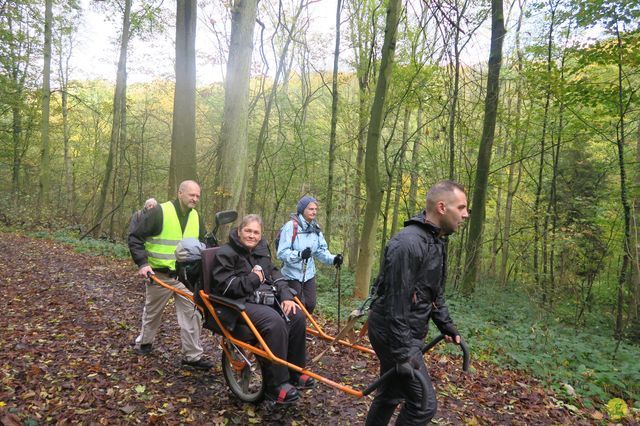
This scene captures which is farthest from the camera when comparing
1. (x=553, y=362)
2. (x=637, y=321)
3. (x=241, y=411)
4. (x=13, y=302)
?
(x=637, y=321)

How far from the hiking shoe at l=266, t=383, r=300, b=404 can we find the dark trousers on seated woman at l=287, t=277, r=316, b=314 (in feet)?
5.48

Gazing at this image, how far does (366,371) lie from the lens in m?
4.78

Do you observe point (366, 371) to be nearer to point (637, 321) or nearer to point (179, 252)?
point (179, 252)

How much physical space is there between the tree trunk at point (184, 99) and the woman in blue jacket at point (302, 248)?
182 inches

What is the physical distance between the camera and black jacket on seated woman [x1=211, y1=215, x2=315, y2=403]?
3.34 metres

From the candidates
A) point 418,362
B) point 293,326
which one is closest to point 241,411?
point 293,326

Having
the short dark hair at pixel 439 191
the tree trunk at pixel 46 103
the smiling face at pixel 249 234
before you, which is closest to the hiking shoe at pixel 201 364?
the smiling face at pixel 249 234

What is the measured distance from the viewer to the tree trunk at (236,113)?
760 centimetres

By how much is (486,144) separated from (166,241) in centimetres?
883

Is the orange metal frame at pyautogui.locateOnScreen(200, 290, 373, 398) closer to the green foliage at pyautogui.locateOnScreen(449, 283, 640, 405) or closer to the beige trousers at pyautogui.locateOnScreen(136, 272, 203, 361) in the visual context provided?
the beige trousers at pyautogui.locateOnScreen(136, 272, 203, 361)

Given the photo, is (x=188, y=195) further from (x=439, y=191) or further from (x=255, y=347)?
(x=439, y=191)

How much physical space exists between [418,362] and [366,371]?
2507 mm

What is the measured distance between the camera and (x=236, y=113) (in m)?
7.79

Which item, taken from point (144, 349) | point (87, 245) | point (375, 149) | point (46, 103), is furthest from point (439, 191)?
point (46, 103)
